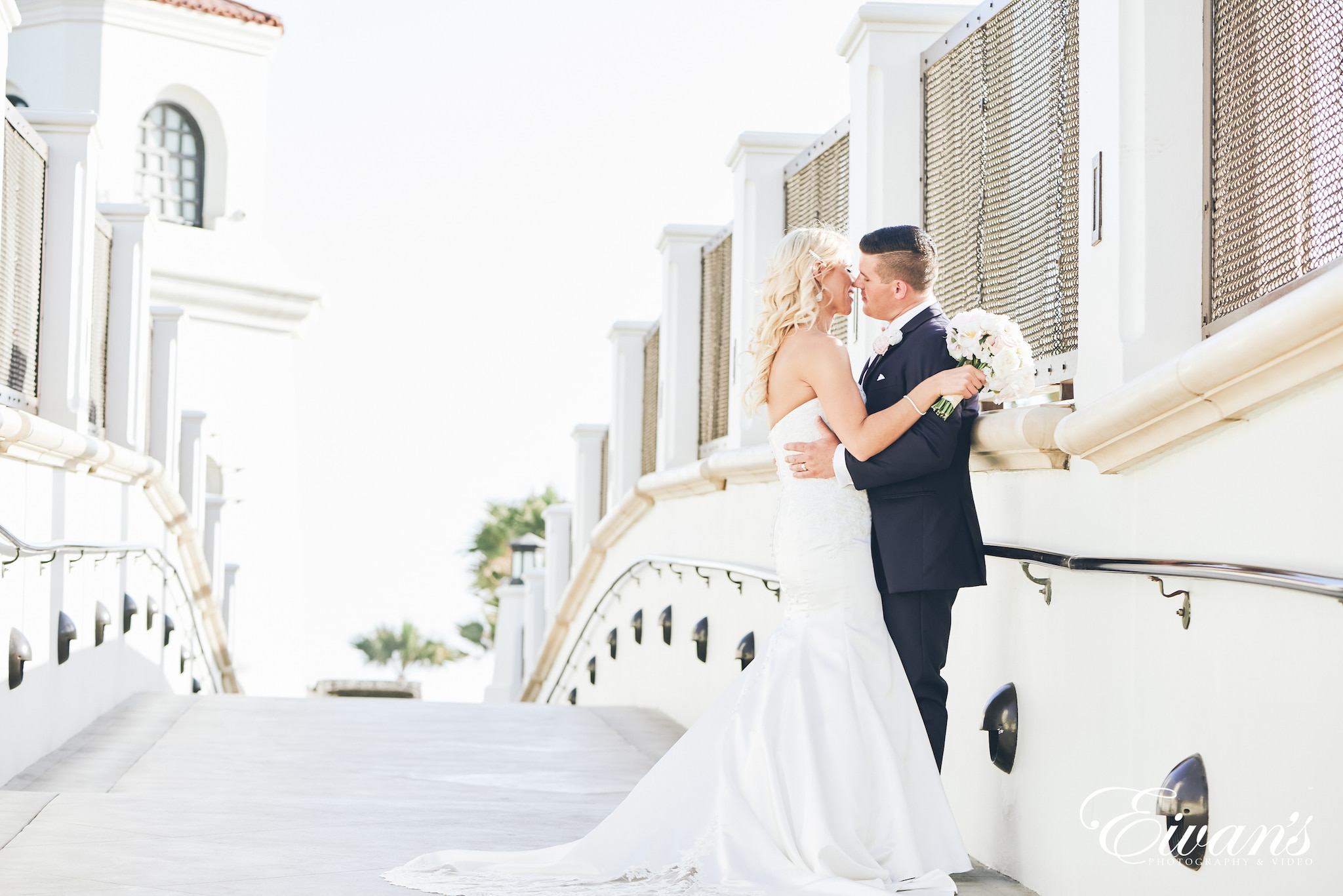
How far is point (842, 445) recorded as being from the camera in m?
4.70

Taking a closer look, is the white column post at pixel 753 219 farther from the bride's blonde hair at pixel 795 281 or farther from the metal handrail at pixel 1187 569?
the metal handrail at pixel 1187 569

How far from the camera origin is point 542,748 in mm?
8641

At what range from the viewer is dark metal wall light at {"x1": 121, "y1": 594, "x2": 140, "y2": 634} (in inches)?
389

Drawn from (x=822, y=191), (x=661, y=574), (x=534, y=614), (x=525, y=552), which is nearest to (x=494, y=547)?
(x=525, y=552)

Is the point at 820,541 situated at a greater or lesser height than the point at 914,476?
lesser

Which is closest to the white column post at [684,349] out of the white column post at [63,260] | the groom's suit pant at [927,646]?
the white column post at [63,260]

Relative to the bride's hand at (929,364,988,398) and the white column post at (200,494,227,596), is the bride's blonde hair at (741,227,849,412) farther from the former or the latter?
the white column post at (200,494,227,596)

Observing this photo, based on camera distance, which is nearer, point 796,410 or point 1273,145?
point 1273,145

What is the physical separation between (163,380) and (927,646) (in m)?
10.4

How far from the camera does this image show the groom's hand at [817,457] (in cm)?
475

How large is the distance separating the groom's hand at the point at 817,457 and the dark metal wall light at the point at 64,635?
184 inches

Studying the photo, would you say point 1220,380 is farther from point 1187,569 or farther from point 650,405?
point 650,405

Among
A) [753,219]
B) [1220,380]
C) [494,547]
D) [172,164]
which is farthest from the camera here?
[494,547]

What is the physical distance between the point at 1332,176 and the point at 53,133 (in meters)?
7.40
